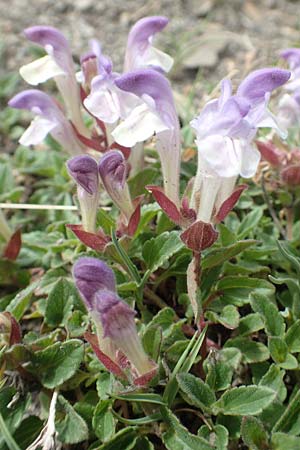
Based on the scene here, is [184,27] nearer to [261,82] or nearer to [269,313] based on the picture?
[261,82]

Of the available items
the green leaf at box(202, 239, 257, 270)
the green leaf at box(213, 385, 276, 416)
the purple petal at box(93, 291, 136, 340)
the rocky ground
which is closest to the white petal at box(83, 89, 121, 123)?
the green leaf at box(202, 239, 257, 270)

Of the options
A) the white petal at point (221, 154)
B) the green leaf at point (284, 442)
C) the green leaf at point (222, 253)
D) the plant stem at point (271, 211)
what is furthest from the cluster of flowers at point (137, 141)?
the plant stem at point (271, 211)

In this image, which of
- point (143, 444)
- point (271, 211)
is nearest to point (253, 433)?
point (143, 444)

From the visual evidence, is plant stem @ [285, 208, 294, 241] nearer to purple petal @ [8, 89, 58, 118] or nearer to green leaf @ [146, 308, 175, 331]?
green leaf @ [146, 308, 175, 331]

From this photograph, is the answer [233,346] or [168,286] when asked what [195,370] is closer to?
[233,346]

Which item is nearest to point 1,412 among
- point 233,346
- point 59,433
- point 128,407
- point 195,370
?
point 59,433

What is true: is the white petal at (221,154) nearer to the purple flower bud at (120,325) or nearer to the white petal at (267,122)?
the white petal at (267,122)
